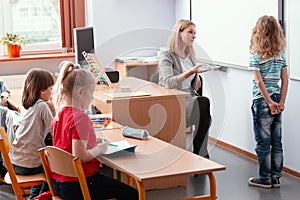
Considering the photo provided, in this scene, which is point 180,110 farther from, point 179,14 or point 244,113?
point 179,14

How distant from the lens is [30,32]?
253 inches

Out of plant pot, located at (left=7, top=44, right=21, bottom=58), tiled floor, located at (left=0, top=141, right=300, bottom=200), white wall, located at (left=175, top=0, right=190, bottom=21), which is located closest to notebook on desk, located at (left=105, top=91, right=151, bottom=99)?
tiled floor, located at (left=0, top=141, right=300, bottom=200)

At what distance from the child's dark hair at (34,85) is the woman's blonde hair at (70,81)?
53 centimetres

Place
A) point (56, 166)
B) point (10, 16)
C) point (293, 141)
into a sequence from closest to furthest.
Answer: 1. point (56, 166)
2. point (293, 141)
3. point (10, 16)

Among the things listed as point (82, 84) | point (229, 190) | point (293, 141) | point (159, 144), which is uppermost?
point (82, 84)

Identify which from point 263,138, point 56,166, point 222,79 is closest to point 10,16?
point 222,79

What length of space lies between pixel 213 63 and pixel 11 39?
205 cm

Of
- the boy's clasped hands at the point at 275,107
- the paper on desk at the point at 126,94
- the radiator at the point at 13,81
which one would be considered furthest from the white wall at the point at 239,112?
the radiator at the point at 13,81

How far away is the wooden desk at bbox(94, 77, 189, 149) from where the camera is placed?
168 inches

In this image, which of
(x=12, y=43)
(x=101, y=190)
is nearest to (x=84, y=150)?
(x=101, y=190)

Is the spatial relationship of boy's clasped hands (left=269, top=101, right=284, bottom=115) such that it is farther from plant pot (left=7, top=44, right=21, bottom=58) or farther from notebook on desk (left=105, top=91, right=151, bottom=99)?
plant pot (left=7, top=44, right=21, bottom=58)

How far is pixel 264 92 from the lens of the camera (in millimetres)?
4445

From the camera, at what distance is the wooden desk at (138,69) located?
20.5ft

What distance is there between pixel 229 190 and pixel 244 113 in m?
1.13
